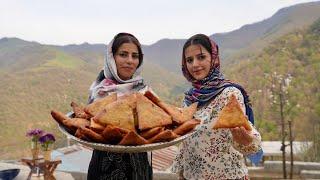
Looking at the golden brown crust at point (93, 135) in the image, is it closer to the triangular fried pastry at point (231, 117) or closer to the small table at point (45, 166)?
the triangular fried pastry at point (231, 117)

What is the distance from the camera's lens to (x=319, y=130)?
1380 centimetres

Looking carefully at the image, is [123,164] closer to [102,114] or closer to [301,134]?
[102,114]

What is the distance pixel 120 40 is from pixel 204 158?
0.84 metres

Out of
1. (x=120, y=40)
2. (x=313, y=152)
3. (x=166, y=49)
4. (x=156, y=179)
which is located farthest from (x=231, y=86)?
(x=166, y=49)

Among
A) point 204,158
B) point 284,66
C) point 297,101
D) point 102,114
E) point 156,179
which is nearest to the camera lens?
point 102,114

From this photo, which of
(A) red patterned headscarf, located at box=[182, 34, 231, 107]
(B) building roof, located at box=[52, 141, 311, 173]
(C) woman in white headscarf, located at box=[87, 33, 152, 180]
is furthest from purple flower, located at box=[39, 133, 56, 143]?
(A) red patterned headscarf, located at box=[182, 34, 231, 107]

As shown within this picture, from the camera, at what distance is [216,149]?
220 centimetres

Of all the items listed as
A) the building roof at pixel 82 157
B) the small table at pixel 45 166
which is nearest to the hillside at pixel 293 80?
the building roof at pixel 82 157

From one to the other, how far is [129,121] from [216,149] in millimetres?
595

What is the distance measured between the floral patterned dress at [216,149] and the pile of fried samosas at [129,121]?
23 centimetres

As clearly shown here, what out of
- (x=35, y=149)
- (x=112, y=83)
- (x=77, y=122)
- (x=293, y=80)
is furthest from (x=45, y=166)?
(x=293, y=80)

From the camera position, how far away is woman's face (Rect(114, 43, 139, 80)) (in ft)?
7.66

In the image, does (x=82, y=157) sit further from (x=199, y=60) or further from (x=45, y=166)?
(x=199, y=60)

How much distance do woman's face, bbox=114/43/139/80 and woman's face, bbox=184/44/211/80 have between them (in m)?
0.33
